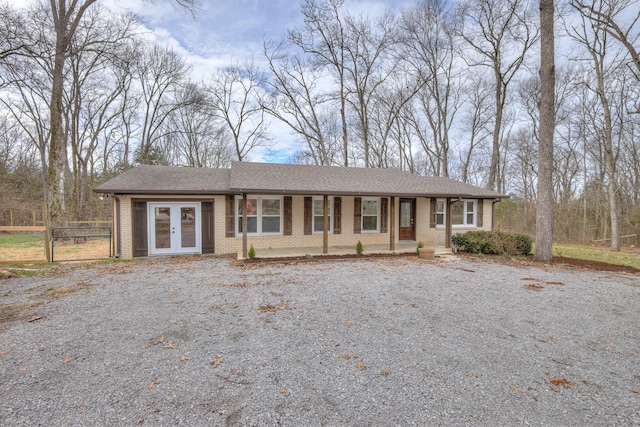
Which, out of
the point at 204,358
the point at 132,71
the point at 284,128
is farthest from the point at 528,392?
the point at 132,71

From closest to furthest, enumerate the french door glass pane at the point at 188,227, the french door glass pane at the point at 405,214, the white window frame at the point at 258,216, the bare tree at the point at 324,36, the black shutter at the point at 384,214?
the french door glass pane at the point at 188,227
the white window frame at the point at 258,216
the black shutter at the point at 384,214
the french door glass pane at the point at 405,214
the bare tree at the point at 324,36

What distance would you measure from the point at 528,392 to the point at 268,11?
50.6 feet

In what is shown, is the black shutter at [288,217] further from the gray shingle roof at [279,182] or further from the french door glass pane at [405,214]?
the french door glass pane at [405,214]

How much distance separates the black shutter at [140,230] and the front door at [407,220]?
994 centimetres

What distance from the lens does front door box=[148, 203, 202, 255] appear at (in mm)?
10055

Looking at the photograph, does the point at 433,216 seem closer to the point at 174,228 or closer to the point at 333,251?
the point at 333,251

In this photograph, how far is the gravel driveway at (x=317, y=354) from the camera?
7.77ft

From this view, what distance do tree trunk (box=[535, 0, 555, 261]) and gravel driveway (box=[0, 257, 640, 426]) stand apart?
3478 mm

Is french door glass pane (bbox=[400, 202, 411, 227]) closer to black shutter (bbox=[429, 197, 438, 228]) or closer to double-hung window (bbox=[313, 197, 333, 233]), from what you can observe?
black shutter (bbox=[429, 197, 438, 228])

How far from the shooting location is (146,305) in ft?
16.1

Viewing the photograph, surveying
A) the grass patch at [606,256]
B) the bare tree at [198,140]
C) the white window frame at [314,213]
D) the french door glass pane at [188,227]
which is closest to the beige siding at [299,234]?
the white window frame at [314,213]

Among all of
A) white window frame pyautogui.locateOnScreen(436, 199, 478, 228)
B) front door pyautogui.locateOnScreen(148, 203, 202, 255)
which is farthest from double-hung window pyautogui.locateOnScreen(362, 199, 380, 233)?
front door pyautogui.locateOnScreen(148, 203, 202, 255)

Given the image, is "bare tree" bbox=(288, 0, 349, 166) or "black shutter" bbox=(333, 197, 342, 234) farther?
"bare tree" bbox=(288, 0, 349, 166)

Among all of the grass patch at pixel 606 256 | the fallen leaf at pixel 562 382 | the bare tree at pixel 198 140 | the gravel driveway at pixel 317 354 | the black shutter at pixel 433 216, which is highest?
the bare tree at pixel 198 140
